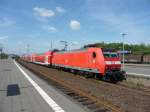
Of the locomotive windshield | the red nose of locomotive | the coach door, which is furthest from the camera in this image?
the coach door

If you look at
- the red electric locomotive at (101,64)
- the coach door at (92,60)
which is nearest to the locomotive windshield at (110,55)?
the red electric locomotive at (101,64)

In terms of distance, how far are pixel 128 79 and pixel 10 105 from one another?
14020 mm

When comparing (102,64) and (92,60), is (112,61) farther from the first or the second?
(92,60)

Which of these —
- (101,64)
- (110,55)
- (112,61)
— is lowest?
(101,64)

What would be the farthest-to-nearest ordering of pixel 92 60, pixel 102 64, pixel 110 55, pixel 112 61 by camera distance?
pixel 92 60
pixel 110 55
pixel 112 61
pixel 102 64

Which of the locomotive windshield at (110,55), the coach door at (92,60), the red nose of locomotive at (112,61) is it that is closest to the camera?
the red nose of locomotive at (112,61)

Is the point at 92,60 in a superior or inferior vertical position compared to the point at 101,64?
superior

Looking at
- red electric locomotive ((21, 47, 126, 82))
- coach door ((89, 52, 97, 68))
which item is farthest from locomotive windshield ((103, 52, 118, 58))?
coach door ((89, 52, 97, 68))

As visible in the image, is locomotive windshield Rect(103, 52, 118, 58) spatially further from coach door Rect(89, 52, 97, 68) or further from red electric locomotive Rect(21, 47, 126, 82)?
coach door Rect(89, 52, 97, 68)

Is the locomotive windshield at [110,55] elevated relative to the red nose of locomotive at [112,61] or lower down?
elevated

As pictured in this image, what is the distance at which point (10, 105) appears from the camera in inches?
415

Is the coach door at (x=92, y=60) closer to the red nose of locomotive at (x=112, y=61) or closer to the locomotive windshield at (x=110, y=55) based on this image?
the locomotive windshield at (x=110, y=55)

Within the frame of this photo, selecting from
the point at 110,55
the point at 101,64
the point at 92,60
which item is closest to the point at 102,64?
the point at 101,64

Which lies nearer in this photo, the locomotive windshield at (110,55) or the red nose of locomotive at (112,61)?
the red nose of locomotive at (112,61)
